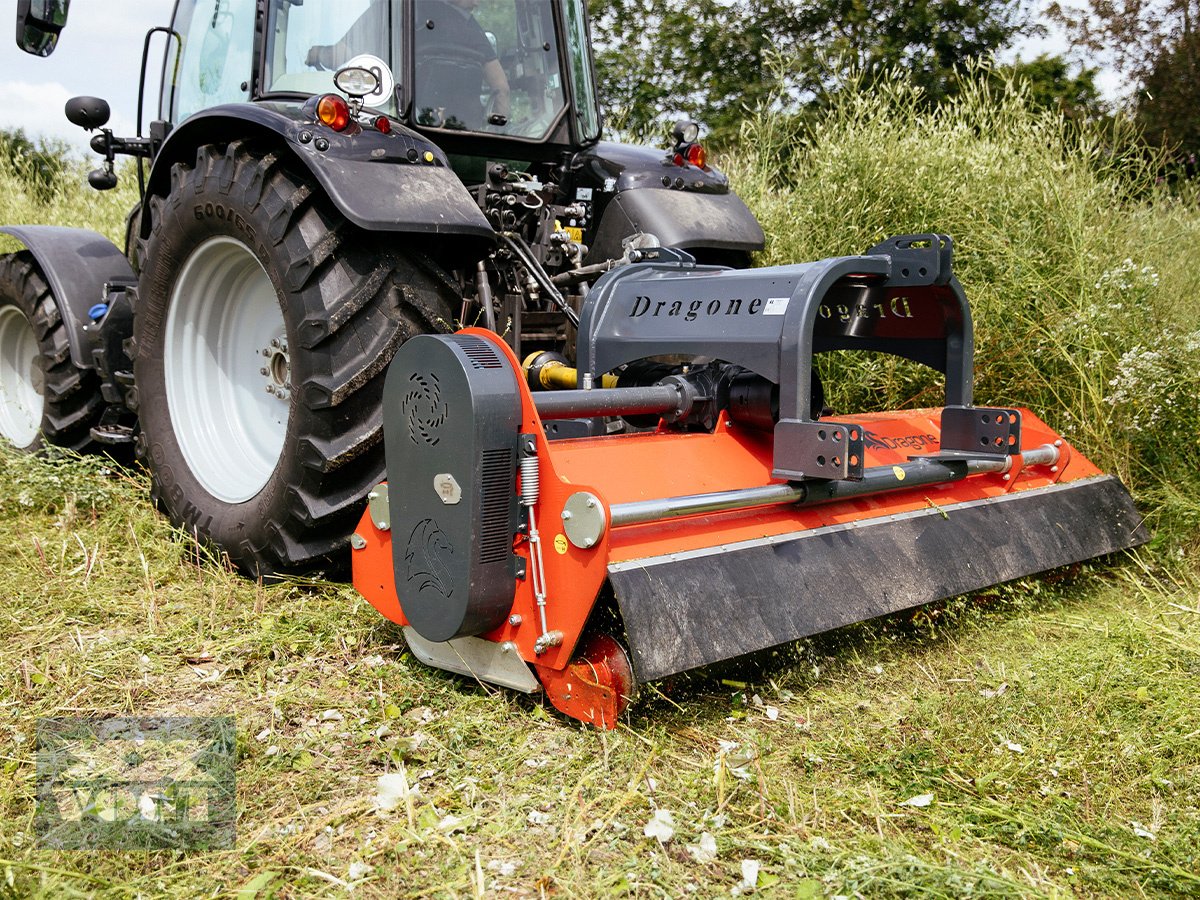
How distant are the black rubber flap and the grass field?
Answer: 0.56ft

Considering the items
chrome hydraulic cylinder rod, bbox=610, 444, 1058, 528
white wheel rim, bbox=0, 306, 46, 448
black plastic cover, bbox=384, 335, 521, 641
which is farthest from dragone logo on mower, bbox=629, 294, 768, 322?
white wheel rim, bbox=0, 306, 46, 448

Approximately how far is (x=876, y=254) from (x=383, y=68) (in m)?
1.52

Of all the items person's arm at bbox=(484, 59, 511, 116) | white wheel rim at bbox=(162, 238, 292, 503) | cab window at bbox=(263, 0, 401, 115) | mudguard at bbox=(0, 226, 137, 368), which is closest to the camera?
cab window at bbox=(263, 0, 401, 115)

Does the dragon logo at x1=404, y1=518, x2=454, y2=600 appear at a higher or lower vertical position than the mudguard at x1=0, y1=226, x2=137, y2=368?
lower

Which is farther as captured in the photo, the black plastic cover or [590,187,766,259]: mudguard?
[590,187,766,259]: mudguard

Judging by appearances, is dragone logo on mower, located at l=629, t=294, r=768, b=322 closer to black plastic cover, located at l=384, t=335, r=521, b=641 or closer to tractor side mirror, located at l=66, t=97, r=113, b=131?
black plastic cover, located at l=384, t=335, r=521, b=641

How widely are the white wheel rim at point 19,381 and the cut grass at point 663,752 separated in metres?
2.17

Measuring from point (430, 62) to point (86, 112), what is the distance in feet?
5.29

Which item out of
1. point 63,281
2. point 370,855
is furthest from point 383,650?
point 63,281

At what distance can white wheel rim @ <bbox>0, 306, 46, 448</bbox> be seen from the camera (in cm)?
511

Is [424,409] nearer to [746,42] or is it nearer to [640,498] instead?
[640,498]

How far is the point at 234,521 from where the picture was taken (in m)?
3.31

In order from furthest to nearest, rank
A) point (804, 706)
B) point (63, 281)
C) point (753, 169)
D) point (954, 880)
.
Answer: point (753, 169) < point (63, 281) < point (804, 706) < point (954, 880)

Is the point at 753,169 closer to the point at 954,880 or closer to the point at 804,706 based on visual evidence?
the point at 804,706
